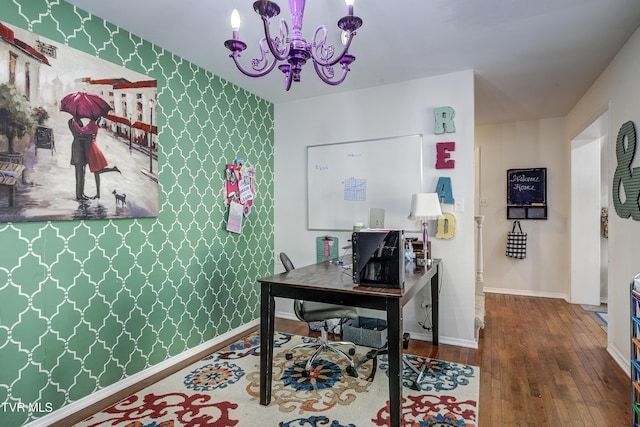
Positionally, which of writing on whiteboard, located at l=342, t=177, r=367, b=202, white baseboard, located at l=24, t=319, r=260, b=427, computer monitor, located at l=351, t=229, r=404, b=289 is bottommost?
white baseboard, located at l=24, t=319, r=260, b=427

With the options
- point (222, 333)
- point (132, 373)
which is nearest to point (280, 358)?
point (222, 333)

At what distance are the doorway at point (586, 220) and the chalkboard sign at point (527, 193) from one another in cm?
41

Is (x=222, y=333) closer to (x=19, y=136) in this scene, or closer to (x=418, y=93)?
(x=19, y=136)

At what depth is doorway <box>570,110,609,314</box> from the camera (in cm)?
437

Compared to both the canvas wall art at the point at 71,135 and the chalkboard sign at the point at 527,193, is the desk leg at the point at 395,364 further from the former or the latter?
the chalkboard sign at the point at 527,193

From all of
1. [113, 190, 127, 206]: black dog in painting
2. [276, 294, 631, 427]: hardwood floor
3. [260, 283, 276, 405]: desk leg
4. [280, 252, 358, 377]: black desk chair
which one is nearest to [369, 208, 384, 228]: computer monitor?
[280, 252, 358, 377]: black desk chair

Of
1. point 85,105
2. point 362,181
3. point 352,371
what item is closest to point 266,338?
point 352,371

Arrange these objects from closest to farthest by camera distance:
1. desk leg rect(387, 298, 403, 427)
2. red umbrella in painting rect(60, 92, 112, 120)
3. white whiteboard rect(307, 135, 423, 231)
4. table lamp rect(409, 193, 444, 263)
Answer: desk leg rect(387, 298, 403, 427) < red umbrella in painting rect(60, 92, 112, 120) < table lamp rect(409, 193, 444, 263) < white whiteboard rect(307, 135, 423, 231)

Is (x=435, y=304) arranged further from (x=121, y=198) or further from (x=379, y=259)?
(x=121, y=198)

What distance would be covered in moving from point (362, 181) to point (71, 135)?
8.19ft

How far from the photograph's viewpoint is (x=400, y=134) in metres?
3.42

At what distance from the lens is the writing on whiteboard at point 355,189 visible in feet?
11.9

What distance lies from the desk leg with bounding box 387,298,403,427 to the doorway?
12.9ft

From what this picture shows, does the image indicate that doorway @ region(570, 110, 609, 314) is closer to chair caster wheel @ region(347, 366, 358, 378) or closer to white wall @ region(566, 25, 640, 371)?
white wall @ region(566, 25, 640, 371)
